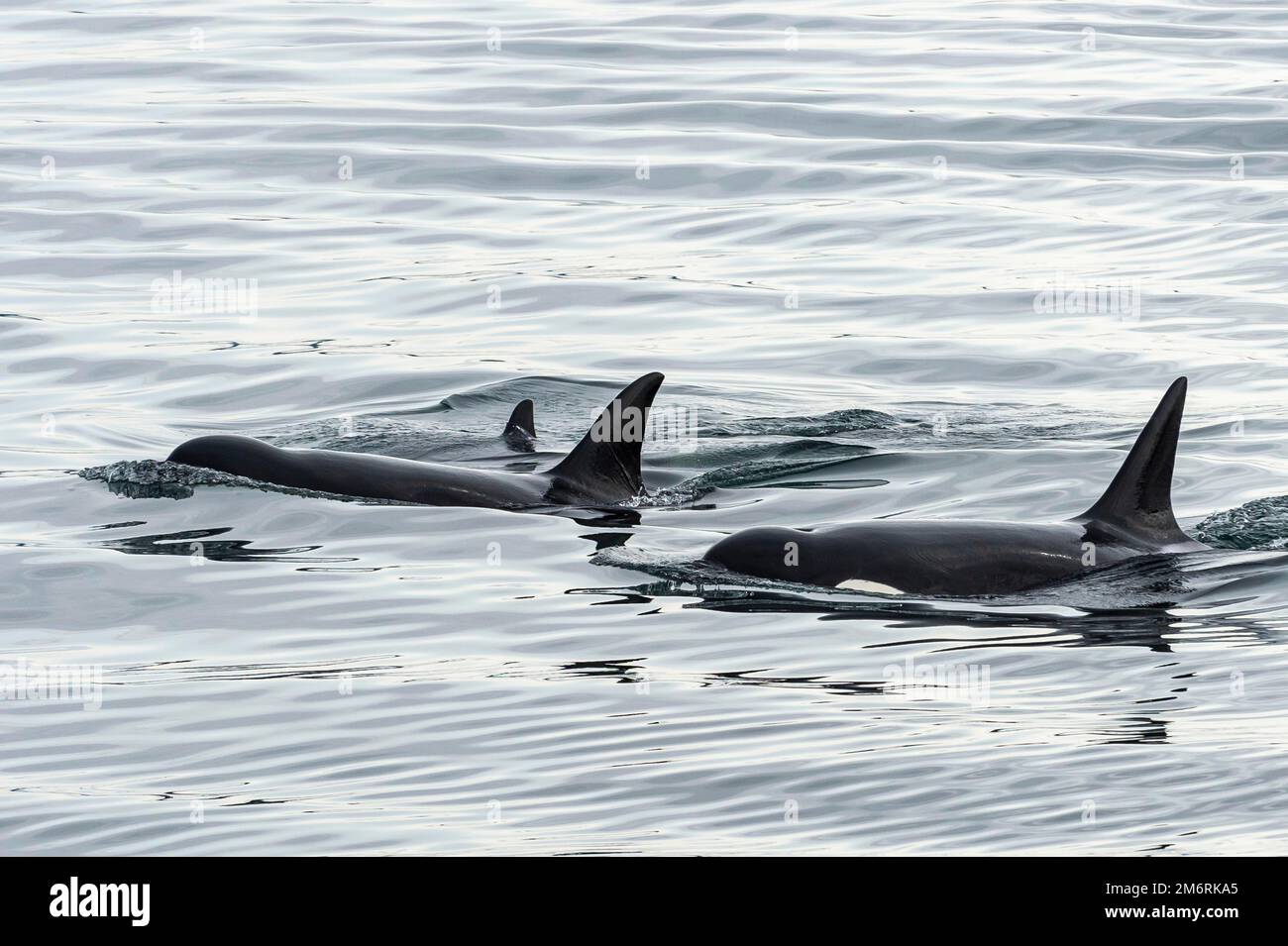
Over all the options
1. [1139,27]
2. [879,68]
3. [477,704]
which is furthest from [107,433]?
[1139,27]

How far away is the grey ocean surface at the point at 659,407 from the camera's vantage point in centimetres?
797

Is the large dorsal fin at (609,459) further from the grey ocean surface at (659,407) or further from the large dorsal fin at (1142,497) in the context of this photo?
the large dorsal fin at (1142,497)

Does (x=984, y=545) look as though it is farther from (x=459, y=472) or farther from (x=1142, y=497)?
(x=459, y=472)

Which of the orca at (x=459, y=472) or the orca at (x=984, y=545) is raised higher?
the orca at (x=459, y=472)

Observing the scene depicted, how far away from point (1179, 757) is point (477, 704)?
2.92m

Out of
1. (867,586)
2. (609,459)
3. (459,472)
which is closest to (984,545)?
(867,586)

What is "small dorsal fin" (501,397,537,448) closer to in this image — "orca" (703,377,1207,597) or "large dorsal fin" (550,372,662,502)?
"large dorsal fin" (550,372,662,502)

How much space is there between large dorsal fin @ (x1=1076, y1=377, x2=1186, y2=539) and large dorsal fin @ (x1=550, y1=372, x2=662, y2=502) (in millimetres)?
2988

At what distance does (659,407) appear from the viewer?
1678cm

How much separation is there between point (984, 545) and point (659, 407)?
6113mm

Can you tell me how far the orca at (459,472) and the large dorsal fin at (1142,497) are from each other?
9.60ft

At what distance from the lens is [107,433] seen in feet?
51.5

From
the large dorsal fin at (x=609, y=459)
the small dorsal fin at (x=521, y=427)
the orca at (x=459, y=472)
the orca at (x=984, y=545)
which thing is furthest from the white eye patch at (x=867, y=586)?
the small dorsal fin at (x=521, y=427)

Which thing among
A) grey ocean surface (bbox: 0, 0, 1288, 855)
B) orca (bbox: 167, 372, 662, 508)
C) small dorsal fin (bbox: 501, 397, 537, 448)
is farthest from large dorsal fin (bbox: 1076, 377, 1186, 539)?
small dorsal fin (bbox: 501, 397, 537, 448)
